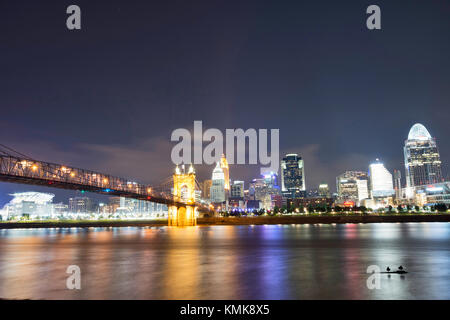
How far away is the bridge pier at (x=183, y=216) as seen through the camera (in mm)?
98812

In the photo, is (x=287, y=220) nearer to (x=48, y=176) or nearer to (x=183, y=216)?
(x=183, y=216)

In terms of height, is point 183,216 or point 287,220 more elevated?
point 183,216

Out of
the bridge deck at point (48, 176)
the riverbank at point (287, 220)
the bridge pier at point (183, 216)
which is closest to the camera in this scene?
the bridge deck at point (48, 176)

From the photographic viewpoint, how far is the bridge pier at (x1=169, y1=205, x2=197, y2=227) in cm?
9881

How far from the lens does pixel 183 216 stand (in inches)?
3939

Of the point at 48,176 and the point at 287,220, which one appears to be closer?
the point at 48,176

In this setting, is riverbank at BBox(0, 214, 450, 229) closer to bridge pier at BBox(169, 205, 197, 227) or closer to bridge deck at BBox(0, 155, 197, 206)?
bridge pier at BBox(169, 205, 197, 227)

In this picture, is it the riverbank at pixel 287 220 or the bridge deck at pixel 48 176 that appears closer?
the bridge deck at pixel 48 176

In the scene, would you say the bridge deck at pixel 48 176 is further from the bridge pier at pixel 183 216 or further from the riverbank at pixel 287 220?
the riverbank at pixel 287 220

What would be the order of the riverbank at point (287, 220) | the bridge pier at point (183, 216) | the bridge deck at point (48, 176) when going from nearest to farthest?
1. the bridge deck at point (48, 176)
2. the bridge pier at point (183, 216)
3. the riverbank at point (287, 220)

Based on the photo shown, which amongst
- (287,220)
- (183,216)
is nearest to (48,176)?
(183,216)

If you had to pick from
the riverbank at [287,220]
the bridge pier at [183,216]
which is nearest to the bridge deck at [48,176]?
the bridge pier at [183,216]
